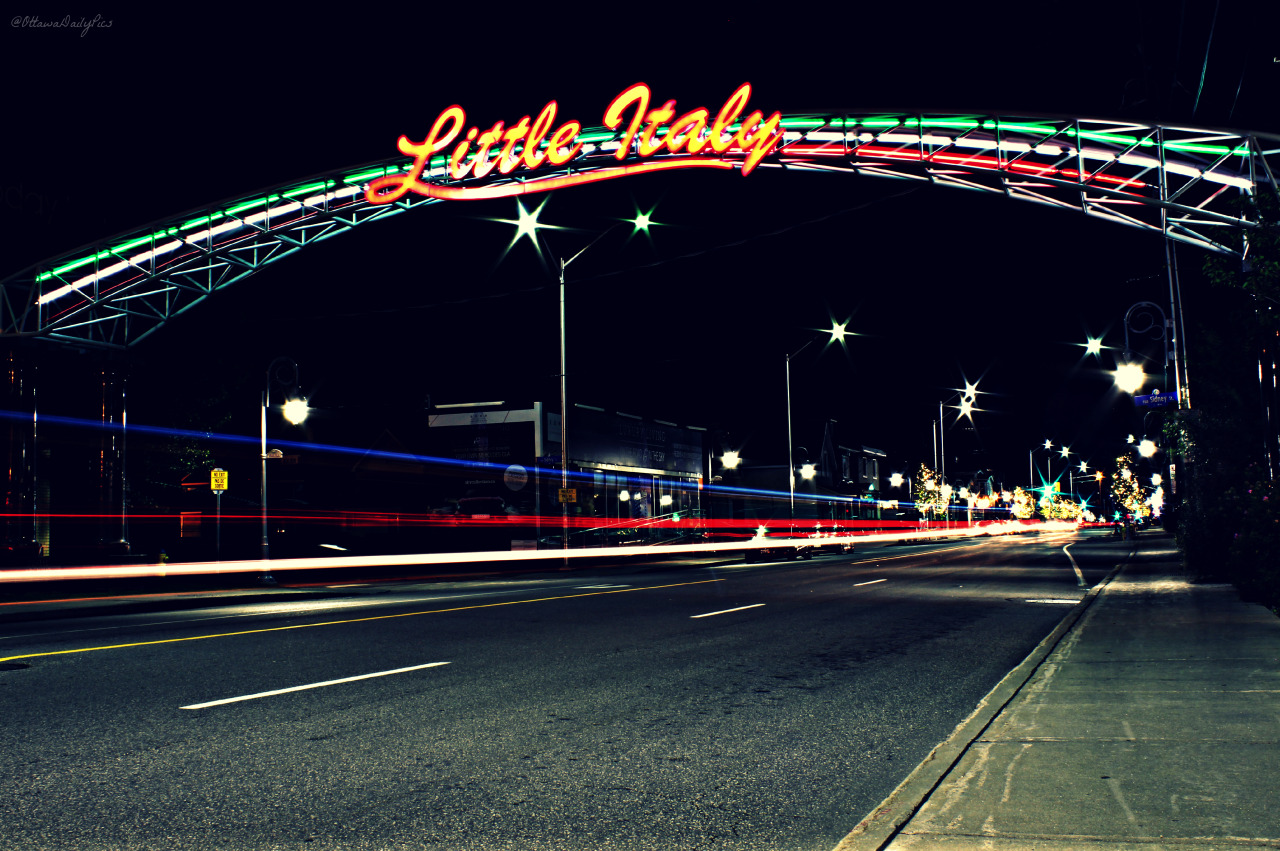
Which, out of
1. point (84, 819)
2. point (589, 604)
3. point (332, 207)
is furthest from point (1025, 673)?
point (332, 207)

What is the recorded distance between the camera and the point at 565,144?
32.5 meters

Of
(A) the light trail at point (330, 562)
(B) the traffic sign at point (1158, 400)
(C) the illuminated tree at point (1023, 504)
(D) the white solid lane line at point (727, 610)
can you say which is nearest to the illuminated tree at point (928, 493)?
(A) the light trail at point (330, 562)

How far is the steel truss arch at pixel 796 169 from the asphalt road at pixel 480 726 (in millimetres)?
13924

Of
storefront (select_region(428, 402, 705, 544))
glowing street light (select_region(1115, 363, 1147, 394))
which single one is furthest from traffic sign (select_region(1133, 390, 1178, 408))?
storefront (select_region(428, 402, 705, 544))

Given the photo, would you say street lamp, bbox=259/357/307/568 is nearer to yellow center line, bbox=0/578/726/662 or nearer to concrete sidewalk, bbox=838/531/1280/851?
yellow center line, bbox=0/578/726/662

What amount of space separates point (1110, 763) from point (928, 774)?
1.13 metres

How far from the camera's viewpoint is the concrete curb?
443cm

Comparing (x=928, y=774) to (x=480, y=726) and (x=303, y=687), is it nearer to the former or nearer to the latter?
(x=480, y=726)

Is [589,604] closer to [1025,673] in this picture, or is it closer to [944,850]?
[1025,673]

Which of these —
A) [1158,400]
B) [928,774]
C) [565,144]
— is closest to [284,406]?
[565,144]

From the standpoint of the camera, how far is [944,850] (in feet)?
13.7

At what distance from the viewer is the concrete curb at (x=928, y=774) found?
4.43 meters

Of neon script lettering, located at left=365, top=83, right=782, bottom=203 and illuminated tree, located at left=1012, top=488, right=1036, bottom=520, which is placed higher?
neon script lettering, located at left=365, top=83, right=782, bottom=203

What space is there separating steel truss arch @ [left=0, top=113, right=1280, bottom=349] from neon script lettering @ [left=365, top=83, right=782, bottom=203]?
507 millimetres
